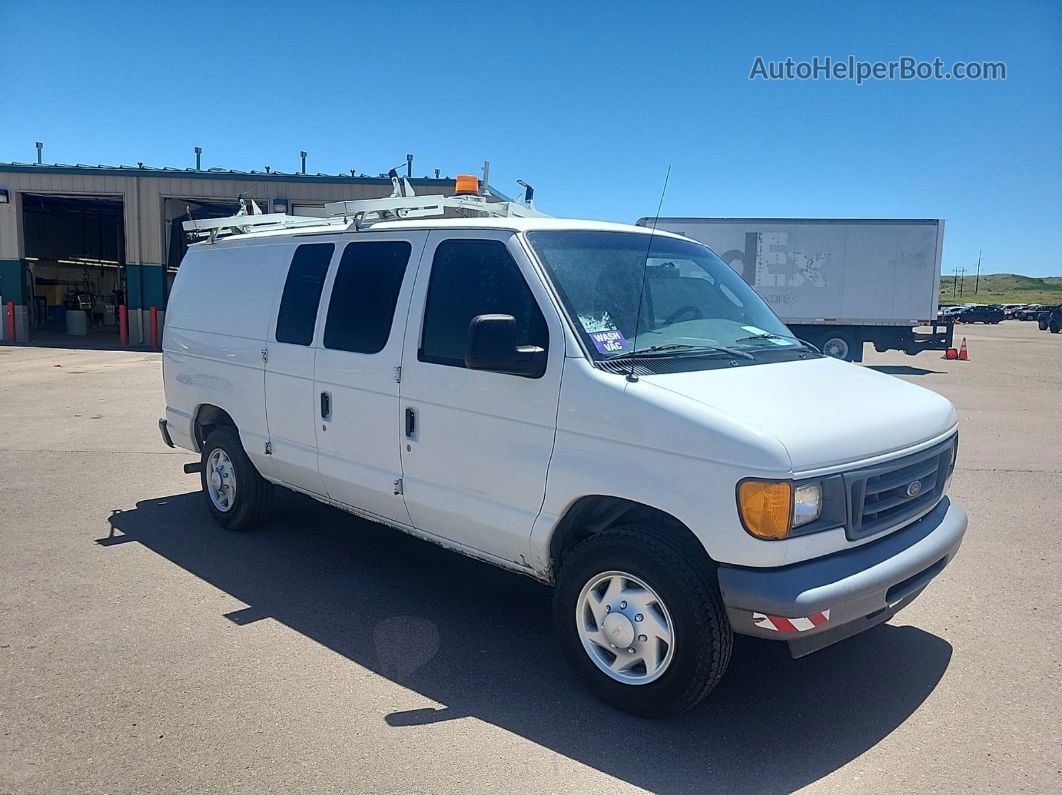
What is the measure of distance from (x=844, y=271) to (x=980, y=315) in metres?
49.7

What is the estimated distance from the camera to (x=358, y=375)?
4.89 meters

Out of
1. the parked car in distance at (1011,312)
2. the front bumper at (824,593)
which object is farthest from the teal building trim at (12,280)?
the parked car in distance at (1011,312)

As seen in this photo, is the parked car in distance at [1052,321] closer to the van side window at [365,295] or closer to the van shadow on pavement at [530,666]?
the van shadow on pavement at [530,666]

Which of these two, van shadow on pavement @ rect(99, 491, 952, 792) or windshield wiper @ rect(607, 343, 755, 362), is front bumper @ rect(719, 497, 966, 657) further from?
windshield wiper @ rect(607, 343, 755, 362)

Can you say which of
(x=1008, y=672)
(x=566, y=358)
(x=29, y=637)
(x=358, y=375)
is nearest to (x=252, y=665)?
(x=29, y=637)

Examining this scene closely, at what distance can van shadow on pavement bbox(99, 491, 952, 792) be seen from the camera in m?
3.46

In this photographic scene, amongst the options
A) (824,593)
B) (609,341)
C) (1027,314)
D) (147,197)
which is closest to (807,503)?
(824,593)

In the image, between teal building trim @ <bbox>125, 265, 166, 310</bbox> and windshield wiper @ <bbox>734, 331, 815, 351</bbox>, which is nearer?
windshield wiper @ <bbox>734, 331, 815, 351</bbox>

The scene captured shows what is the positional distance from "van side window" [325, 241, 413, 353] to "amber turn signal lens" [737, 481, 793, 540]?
7.64 ft

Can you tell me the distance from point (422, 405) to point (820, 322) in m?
19.3

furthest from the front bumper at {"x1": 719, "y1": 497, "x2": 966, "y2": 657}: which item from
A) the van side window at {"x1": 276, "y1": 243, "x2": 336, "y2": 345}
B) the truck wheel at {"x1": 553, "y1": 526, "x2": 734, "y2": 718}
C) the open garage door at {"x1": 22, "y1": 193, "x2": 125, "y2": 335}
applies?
the open garage door at {"x1": 22, "y1": 193, "x2": 125, "y2": 335}

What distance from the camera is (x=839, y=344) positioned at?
22312mm

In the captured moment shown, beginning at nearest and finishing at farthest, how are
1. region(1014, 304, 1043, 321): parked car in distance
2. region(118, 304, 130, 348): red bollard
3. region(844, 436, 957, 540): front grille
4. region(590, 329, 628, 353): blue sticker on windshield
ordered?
region(844, 436, 957, 540): front grille → region(590, 329, 628, 353): blue sticker on windshield → region(118, 304, 130, 348): red bollard → region(1014, 304, 1043, 321): parked car in distance

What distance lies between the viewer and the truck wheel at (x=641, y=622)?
3.43 m
